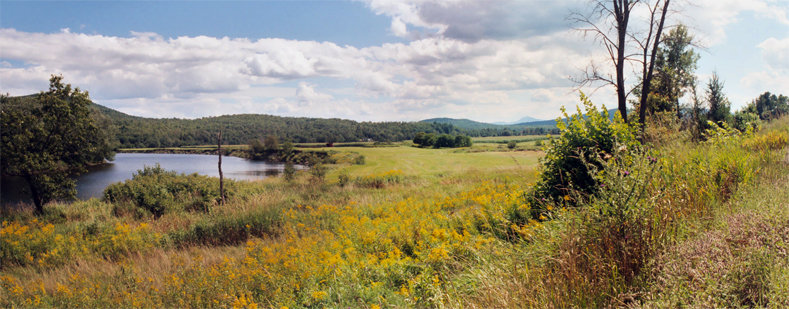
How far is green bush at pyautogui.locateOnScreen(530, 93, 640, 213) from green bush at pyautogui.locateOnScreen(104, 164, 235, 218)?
13.6m

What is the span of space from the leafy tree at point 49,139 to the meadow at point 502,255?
18.5 ft

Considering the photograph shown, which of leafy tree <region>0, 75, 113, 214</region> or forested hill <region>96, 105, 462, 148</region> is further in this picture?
forested hill <region>96, 105, 462, 148</region>

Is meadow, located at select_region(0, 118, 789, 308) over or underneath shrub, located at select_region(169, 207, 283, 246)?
over

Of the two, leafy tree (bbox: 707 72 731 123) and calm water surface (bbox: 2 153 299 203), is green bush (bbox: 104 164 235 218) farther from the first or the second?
leafy tree (bbox: 707 72 731 123)

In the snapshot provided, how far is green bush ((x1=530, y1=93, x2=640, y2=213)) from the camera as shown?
644cm

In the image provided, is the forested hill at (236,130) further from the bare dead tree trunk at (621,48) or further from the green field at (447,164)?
the bare dead tree trunk at (621,48)

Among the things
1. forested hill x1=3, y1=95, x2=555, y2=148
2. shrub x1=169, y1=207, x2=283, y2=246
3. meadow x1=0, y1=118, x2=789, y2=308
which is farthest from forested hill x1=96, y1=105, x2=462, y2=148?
meadow x1=0, y1=118, x2=789, y2=308

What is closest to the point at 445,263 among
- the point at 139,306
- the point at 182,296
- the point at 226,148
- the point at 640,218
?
the point at 640,218

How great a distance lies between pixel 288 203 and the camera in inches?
517

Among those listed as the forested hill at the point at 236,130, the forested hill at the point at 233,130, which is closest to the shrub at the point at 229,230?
the forested hill at the point at 233,130

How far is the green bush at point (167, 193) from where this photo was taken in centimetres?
1578

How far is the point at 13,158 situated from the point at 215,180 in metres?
8.88

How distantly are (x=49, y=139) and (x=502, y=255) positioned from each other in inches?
734

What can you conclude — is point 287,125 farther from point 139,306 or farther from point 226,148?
point 139,306
